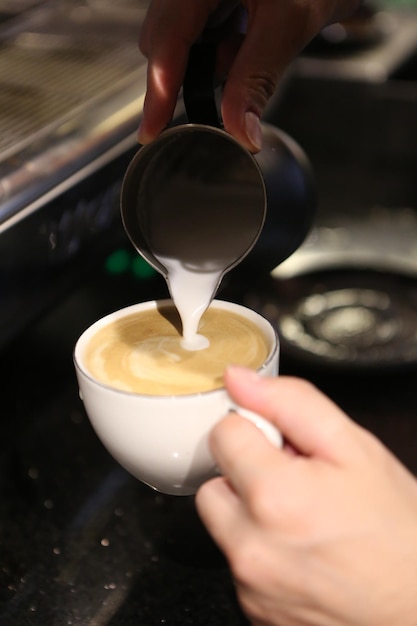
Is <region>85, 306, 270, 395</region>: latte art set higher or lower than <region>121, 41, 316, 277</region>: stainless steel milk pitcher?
lower

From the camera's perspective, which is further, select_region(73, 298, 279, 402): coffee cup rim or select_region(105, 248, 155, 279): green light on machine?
select_region(105, 248, 155, 279): green light on machine

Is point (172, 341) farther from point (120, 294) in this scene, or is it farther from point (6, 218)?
point (120, 294)

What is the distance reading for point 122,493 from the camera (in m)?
0.83

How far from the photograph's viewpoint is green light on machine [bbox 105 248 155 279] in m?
1.15

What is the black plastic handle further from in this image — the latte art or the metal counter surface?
the metal counter surface

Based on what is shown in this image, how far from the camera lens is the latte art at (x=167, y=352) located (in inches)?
26.9

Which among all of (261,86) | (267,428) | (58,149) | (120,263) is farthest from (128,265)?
(267,428)

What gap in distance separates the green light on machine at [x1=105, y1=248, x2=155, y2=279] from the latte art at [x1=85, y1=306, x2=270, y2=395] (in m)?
0.37

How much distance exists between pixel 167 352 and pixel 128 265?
0.45 m

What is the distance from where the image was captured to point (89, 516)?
799 millimetres

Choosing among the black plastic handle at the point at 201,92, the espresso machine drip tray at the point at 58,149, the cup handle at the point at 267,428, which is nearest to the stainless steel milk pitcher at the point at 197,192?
the black plastic handle at the point at 201,92

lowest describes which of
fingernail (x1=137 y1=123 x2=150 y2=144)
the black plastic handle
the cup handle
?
the cup handle

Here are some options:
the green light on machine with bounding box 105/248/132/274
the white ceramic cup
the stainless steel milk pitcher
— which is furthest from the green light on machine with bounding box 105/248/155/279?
the white ceramic cup

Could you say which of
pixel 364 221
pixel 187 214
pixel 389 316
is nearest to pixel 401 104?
pixel 364 221
